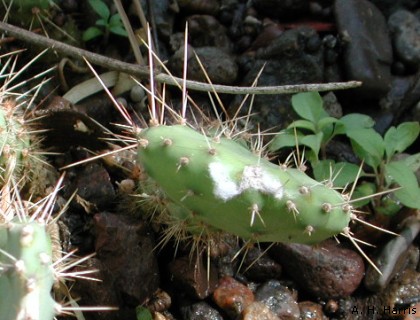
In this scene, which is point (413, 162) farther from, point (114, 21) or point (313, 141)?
point (114, 21)

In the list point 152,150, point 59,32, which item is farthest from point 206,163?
point 59,32

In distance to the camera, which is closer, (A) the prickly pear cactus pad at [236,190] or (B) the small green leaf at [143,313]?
(A) the prickly pear cactus pad at [236,190]

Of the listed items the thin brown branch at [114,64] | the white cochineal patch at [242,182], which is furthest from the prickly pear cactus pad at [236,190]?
the thin brown branch at [114,64]

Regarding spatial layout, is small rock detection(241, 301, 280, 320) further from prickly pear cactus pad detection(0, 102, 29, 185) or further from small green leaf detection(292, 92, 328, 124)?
prickly pear cactus pad detection(0, 102, 29, 185)

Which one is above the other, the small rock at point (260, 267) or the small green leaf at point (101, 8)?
the small green leaf at point (101, 8)

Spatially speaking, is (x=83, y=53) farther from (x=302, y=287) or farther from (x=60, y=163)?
(x=302, y=287)

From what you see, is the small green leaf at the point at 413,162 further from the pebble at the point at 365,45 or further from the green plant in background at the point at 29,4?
the green plant in background at the point at 29,4
